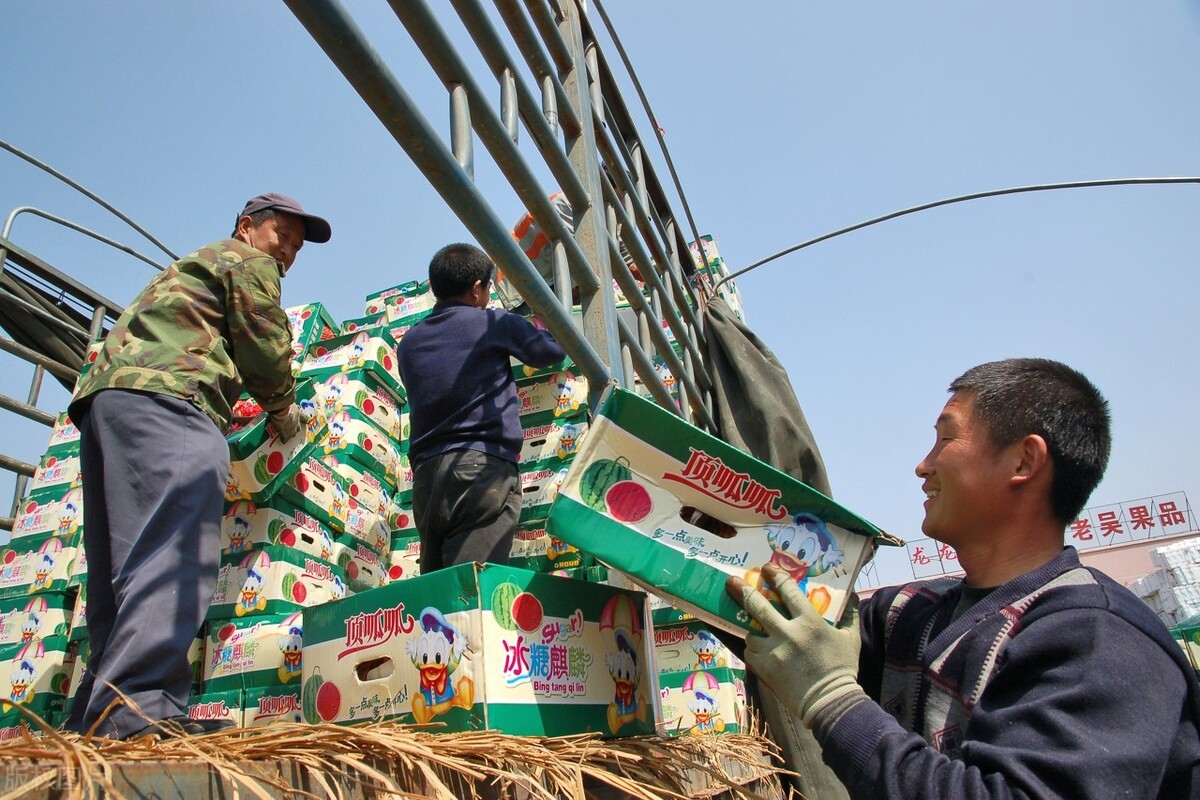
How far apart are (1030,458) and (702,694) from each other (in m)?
1.44

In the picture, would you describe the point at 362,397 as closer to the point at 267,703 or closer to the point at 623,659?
the point at 267,703

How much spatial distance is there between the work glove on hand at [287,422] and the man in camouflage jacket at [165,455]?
0.13 feet

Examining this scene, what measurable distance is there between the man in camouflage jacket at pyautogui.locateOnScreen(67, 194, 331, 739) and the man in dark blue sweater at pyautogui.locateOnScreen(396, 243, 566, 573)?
429mm

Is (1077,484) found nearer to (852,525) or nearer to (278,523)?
(852,525)

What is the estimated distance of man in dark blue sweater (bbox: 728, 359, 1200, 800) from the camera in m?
1.00

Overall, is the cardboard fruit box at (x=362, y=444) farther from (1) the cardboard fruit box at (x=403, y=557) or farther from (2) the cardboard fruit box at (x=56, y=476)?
(2) the cardboard fruit box at (x=56, y=476)

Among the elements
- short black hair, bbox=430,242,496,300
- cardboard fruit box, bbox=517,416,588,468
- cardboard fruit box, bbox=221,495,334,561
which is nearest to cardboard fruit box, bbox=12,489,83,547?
cardboard fruit box, bbox=221,495,334,561

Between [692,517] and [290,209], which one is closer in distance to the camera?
[692,517]

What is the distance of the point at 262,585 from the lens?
228cm

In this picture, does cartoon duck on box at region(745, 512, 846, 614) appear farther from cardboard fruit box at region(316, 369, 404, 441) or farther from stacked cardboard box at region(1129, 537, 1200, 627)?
stacked cardboard box at region(1129, 537, 1200, 627)

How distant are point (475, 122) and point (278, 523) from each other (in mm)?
1407

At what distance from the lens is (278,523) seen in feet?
7.98

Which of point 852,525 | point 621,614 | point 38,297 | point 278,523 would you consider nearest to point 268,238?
point 278,523

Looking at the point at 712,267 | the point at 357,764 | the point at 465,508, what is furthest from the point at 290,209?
the point at 712,267
